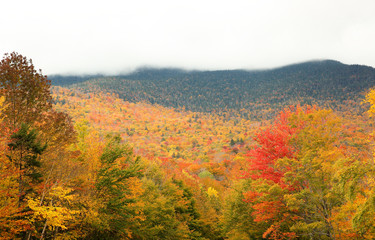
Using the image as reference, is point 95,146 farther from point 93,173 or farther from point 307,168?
point 307,168

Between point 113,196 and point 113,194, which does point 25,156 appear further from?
point 113,196

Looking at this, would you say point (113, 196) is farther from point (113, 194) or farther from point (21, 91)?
point (21, 91)

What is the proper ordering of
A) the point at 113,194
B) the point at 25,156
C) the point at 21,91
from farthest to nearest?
the point at 113,194 < the point at 21,91 < the point at 25,156

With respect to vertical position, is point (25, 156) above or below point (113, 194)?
above

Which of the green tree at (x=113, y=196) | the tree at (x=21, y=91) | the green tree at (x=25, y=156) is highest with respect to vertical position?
the tree at (x=21, y=91)

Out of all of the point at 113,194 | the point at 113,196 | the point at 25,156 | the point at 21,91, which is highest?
the point at 21,91

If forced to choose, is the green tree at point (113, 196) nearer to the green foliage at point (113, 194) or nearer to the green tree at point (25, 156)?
the green foliage at point (113, 194)

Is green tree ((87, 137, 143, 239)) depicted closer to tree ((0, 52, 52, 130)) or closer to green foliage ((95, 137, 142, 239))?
green foliage ((95, 137, 142, 239))

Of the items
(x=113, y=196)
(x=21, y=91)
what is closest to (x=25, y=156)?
(x=21, y=91)

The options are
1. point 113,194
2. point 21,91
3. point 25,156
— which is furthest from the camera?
point 113,194

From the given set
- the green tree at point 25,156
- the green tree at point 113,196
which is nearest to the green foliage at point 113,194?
the green tree at point 113,196

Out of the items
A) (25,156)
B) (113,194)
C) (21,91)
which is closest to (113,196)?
(113,194)

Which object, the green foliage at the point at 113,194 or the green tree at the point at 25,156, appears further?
the green foliage at the point at 113,194

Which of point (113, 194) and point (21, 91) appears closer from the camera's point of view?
point (21, 91)
